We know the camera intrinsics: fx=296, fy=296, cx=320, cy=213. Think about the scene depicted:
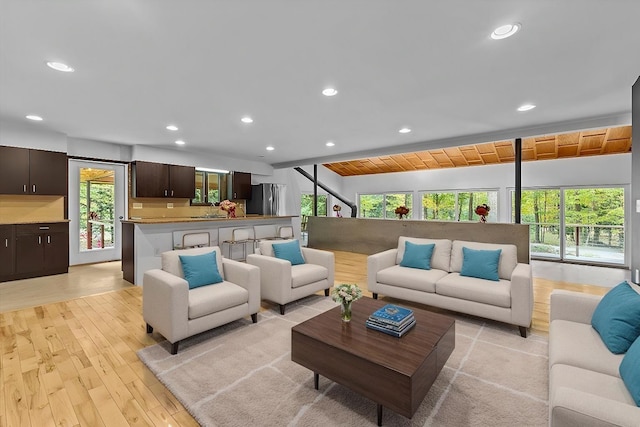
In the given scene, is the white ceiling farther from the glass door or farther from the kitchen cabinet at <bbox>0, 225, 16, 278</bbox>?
the kitchen cabinet at <bbox>0, 225, 16, 278</bbox>

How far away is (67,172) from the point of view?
17.9 feet

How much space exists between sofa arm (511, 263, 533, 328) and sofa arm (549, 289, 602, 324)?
0.44 metres

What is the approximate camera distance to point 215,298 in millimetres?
2857

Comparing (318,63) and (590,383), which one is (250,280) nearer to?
(318,63)

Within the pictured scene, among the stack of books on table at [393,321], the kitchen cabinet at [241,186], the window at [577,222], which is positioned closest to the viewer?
the stack of books on table at [393,321]

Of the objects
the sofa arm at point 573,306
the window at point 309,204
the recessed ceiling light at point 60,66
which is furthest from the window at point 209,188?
the sofa arm at point 573,306

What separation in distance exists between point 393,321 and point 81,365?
254cm

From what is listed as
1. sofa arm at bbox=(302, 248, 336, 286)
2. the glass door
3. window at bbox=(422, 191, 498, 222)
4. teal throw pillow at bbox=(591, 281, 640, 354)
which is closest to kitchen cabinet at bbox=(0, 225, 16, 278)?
the glass door

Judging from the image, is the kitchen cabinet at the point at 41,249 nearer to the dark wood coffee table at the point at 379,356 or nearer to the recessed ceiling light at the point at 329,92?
the recessed ceiling light at the point at 329,92

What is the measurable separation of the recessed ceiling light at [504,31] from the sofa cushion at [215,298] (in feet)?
10.4

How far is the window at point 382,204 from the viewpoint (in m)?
10.1

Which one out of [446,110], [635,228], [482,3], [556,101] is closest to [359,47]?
[482,3]

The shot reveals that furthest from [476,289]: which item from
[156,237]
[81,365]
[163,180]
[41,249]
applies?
[41,249]

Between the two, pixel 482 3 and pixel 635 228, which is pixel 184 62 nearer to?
pixel 482 3
